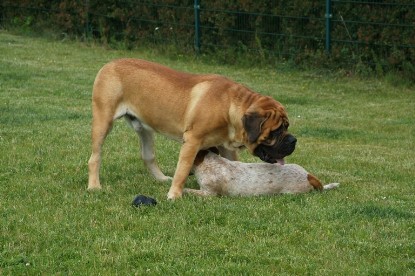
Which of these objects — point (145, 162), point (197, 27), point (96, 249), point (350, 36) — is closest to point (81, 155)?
point (145, 162)

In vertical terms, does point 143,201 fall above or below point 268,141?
below

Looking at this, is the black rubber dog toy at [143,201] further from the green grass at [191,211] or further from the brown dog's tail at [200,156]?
the brown dog's tail at [200,156]

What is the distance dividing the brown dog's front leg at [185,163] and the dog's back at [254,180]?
218mm

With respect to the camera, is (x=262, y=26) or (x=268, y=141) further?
(x=262, y=26)

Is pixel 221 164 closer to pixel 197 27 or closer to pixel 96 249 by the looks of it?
pixel 96 249

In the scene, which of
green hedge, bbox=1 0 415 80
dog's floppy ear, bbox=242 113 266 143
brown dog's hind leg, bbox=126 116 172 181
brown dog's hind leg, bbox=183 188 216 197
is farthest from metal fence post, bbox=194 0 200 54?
dog's floppy ear, bbox=242 113 266 143

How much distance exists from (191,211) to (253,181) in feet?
3.33

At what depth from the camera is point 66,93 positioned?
1524cm

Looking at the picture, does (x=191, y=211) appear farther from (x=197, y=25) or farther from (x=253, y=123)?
(x=197, y=25)

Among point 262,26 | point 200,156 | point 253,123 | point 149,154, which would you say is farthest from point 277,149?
point 262,26

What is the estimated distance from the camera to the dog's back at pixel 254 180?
27.5 ft

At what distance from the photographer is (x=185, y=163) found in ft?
27.4

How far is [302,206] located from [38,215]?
228cm

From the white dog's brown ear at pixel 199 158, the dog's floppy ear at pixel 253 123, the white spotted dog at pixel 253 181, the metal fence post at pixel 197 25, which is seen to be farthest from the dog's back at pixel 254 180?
the metal fence post at pixel 197 25
